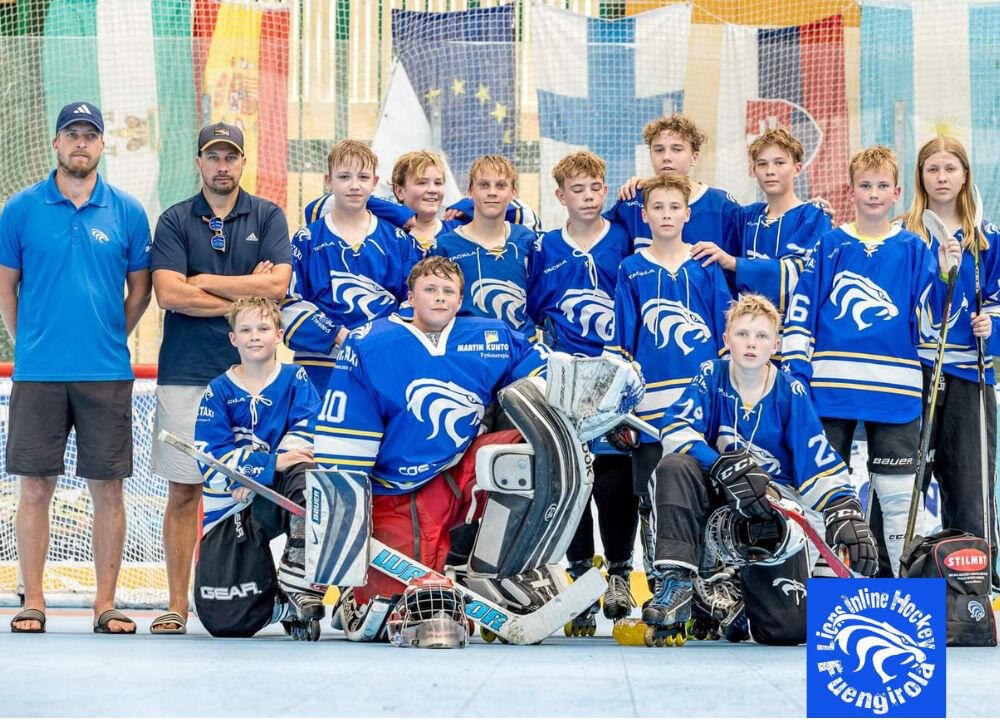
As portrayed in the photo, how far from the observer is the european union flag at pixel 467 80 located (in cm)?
636

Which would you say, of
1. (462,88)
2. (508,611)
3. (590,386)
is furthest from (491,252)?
(462,88)

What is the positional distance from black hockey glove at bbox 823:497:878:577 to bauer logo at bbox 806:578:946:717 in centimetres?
100

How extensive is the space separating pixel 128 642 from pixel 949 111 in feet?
15.4

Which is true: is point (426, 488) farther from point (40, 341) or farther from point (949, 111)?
point (949, 111)

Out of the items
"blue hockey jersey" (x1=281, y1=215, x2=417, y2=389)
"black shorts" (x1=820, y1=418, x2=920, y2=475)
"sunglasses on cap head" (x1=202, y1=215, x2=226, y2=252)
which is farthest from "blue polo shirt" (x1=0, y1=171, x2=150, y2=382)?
"black shorts" (x1=820, y1=418, x2=920, y2=475)

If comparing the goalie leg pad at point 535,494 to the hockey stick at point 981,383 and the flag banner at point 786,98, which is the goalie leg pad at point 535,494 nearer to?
the hockey stick at point 981,383

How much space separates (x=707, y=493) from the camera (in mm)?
3180

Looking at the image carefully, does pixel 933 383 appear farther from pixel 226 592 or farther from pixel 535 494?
pixel 226 592

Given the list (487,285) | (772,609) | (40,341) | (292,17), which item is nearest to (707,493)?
(772,609)

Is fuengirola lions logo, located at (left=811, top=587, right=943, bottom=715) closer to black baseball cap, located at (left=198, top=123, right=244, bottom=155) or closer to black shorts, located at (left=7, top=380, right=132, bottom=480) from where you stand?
black shorts, located at (left=7, top=380, right=132, bottom=480)

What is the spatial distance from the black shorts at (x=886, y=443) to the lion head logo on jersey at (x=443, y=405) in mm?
1011

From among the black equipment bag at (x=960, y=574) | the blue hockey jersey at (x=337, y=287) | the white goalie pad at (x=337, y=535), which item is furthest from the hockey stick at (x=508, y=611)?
the black equipment bag at (x=960, y=574)

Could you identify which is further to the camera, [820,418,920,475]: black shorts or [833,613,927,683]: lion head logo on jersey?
[820,418,920,475]: black shorts

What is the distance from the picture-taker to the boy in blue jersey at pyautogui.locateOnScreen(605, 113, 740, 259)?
3887 mm
